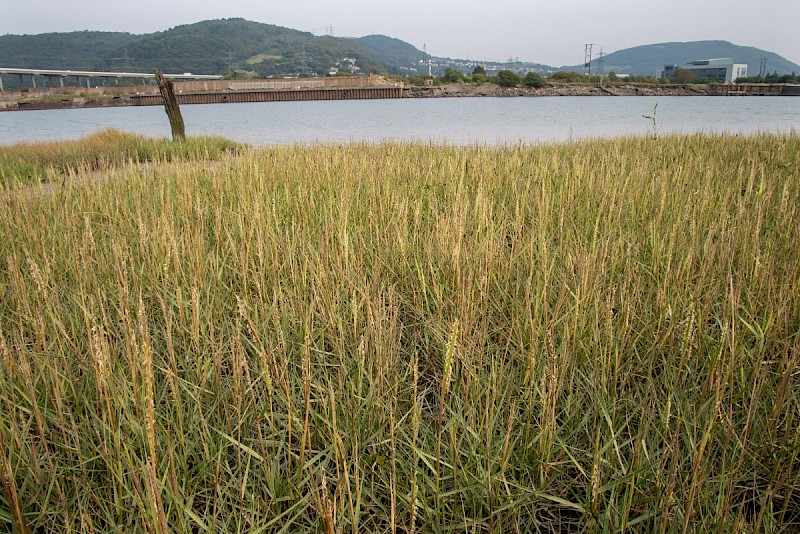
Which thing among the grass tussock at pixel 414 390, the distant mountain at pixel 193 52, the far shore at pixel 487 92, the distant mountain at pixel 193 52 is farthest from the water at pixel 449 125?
the distant mountain at pixel 193 52

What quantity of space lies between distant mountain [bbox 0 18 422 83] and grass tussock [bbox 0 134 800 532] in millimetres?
113576

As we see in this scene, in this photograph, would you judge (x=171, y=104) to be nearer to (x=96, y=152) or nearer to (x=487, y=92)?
(x=96, y=152)

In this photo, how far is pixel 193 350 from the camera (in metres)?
2.08

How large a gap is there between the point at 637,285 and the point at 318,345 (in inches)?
54.6

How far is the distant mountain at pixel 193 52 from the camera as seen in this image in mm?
118438

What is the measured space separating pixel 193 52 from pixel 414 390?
147112mm

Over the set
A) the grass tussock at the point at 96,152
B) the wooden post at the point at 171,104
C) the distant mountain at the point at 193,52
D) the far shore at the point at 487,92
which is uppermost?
the distant mountain at the point at 193,52

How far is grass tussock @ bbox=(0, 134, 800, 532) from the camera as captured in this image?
1.29 meters

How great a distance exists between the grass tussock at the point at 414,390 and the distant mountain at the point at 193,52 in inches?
4472

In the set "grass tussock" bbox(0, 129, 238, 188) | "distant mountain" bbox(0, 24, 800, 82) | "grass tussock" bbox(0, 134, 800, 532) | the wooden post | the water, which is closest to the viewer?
"grass tussock" bbox(0, 134, 800, 532)

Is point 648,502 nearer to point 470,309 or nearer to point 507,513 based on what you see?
point 507,513

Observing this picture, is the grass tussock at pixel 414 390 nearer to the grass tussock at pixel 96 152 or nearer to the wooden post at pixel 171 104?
the grass tussock at pixel 96 152

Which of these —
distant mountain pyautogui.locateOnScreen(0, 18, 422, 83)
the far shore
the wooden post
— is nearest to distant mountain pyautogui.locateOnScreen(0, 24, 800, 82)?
distant mountain pyautogui.locateOnScreen(0, 18, 422, 83)

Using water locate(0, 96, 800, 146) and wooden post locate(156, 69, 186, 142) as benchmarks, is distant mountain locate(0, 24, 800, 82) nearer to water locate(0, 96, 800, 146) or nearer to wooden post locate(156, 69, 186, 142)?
water locate(0, 96, 800, 146)
